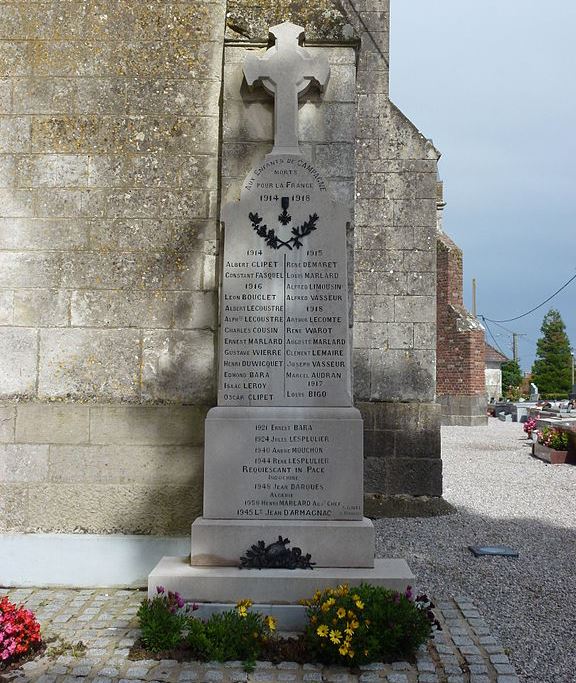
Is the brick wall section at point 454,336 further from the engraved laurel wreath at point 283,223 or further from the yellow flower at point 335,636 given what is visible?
the yellow flower at point 335,636

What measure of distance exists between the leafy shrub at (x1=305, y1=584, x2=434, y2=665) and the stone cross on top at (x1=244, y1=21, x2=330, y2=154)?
306 cm

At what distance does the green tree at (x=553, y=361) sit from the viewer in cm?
5506

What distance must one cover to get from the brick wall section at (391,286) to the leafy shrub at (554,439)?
671 centimetres

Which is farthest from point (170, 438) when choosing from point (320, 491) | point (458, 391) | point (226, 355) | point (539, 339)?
point (539, 339)

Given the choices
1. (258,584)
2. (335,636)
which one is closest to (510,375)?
(258,584)

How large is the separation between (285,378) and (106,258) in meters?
1.83

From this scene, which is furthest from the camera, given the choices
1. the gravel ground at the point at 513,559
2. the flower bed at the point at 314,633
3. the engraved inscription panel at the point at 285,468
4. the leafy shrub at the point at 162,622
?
the engraved inscription panel at the point at 285,468

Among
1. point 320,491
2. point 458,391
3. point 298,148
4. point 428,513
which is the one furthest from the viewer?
point 458,391

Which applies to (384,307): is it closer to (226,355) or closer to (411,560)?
(411,560)

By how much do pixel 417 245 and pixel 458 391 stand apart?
1241 centimetres

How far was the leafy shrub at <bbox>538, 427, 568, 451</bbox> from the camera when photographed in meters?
13.4

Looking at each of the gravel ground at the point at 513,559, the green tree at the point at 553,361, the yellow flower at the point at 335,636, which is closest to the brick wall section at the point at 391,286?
the gravel ground at the point at 513,559

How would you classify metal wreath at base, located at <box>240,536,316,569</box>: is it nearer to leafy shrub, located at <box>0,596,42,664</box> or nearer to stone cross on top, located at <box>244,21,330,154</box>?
leafy shrub, located at <box>0,596,42,664</box>

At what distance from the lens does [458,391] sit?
19672 mm
